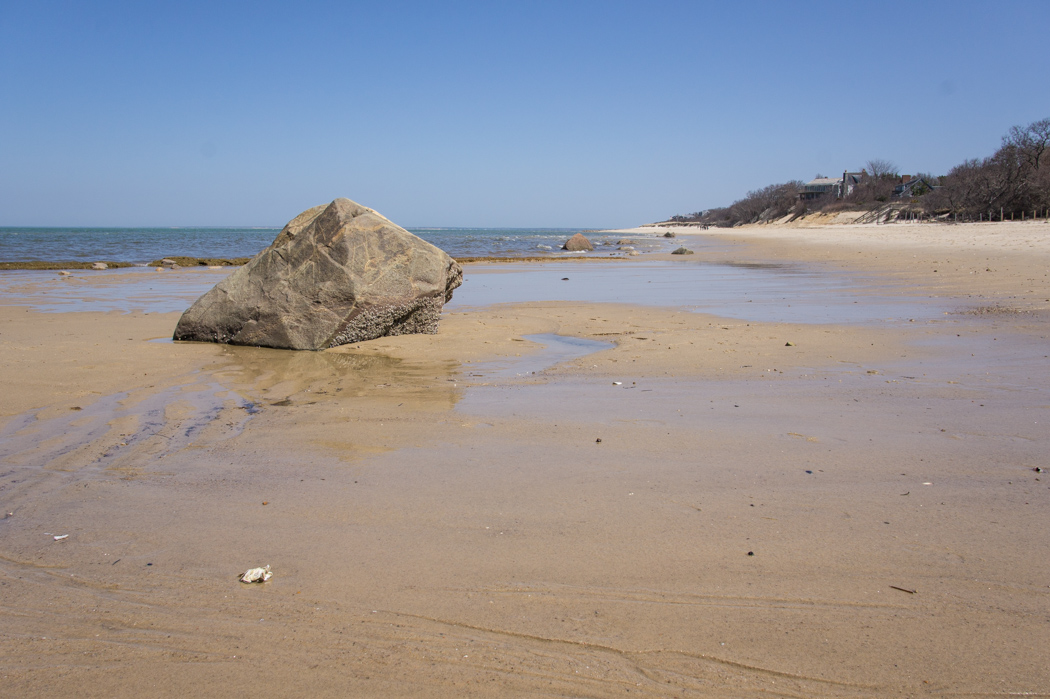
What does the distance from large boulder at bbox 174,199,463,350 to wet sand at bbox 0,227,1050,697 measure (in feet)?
5.27

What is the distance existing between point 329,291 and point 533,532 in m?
4.89

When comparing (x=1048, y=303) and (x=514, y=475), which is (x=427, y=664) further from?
(x=1048, y=303)

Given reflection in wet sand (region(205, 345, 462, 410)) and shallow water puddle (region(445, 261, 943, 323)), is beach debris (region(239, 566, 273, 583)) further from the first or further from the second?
shallow water puddle (region(445, 261, 943, 323))

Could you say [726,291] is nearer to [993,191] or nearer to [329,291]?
[329,291]

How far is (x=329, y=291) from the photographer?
6.75 meters

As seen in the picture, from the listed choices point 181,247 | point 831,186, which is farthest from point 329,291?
point 831,186

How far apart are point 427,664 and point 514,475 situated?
1339 millimetres

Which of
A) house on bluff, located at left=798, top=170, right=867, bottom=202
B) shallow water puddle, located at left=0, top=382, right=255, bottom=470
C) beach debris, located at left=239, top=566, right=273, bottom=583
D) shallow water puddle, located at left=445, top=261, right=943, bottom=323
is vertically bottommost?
beach debris, located at left=239, top=566, right=273, bottom=583

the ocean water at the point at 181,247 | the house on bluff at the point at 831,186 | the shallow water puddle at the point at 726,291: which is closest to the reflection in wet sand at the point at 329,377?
the shallow water puddle at the point at 726,291

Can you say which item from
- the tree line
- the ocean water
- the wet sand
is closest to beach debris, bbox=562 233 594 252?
the ocean water

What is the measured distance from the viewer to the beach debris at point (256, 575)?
2.15 metres

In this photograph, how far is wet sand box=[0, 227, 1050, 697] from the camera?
1744 millimetres

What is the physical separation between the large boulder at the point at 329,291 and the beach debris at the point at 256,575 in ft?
15.3

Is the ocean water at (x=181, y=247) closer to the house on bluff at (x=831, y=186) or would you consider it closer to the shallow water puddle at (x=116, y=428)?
the shallow water puddle at (x=116, y=428)
